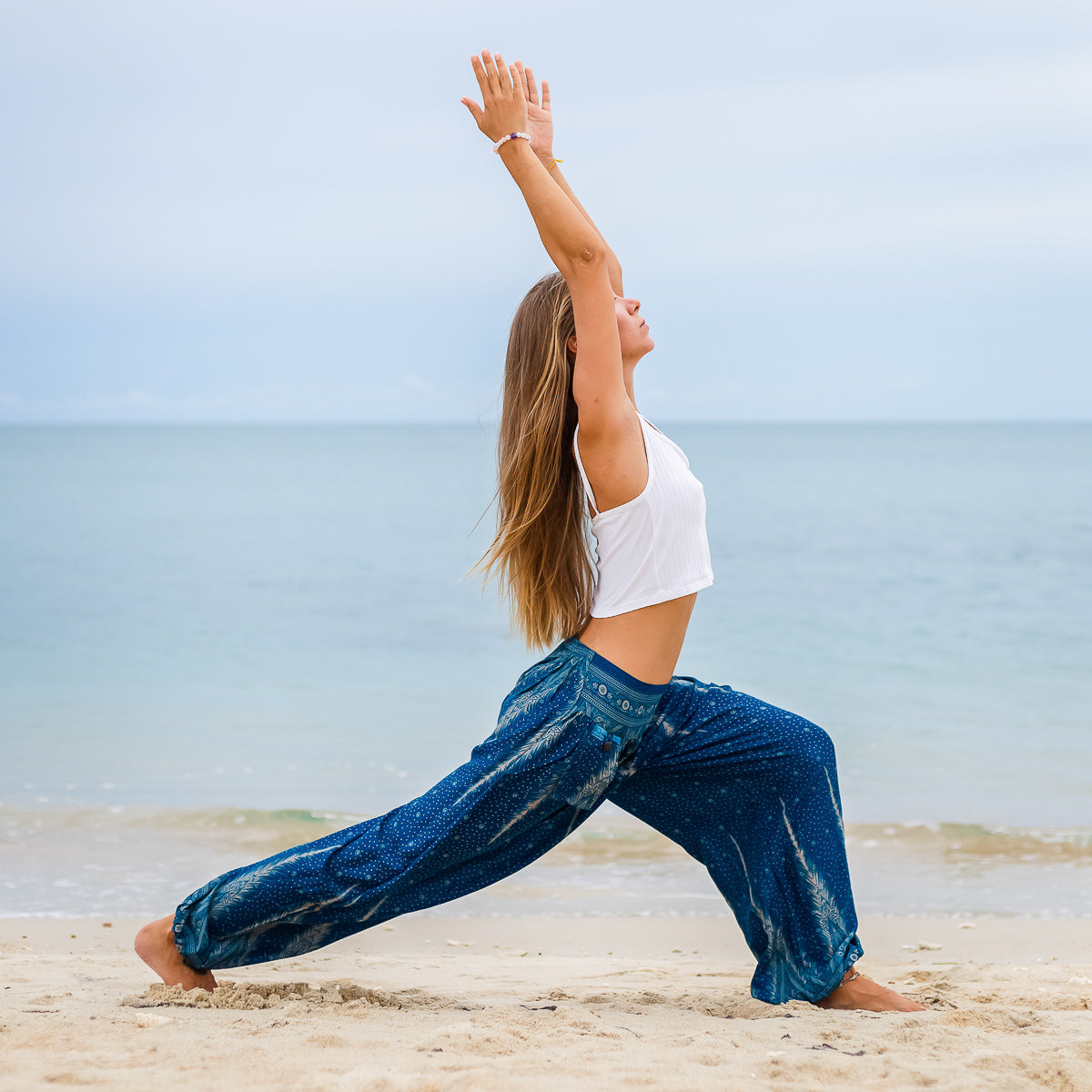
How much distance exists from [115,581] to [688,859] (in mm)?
15719

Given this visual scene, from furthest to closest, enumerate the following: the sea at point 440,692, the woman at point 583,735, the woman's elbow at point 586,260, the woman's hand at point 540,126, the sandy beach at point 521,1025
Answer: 1. the sea at point 440,692
2. the woman's hand at point 540,126
3. the woman at point 583,735
4. the woman's elbow at point 586,260
5. the sandy beach at point 521,1025

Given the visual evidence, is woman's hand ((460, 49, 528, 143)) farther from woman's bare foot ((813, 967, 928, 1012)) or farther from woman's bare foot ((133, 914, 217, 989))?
woman's bare foot ((813, 967, 928, 1012))

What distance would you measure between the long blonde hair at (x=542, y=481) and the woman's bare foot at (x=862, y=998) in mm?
1200

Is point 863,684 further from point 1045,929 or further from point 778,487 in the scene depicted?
point 778,487

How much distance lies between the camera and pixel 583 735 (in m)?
2.78

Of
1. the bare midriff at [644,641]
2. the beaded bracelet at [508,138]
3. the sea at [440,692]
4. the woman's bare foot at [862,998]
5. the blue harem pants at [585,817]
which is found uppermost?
the beaded bracelet at [508,138]

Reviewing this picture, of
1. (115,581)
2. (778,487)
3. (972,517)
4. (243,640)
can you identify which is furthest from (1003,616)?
(778,487)

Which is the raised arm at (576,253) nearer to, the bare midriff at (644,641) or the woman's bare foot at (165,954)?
the bare midriff at (644,641)

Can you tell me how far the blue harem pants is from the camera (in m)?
2.81

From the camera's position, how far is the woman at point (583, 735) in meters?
2.78

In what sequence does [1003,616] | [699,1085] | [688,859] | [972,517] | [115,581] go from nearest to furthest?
[699,1085], [688,859], [1003,616], [115,581], [972,517]

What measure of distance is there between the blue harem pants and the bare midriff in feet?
0.11

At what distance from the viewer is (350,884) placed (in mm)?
2834

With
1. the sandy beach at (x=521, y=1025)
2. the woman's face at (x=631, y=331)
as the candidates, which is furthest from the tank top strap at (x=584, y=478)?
the sandy beach at (x=521, y=1025)
